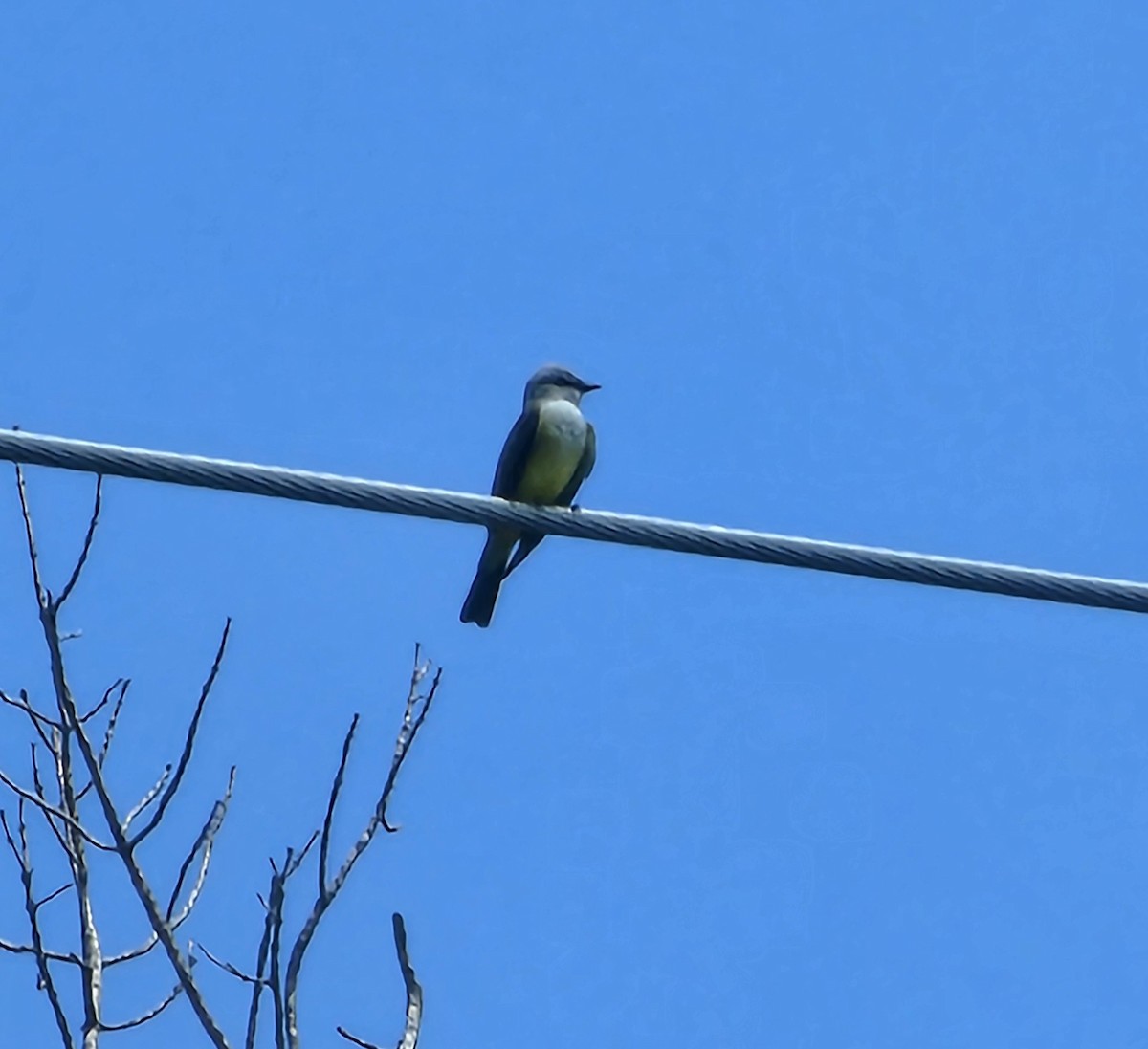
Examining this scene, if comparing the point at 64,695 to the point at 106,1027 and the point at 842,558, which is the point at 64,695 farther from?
the point at 842,558

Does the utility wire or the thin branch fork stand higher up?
the utility wire

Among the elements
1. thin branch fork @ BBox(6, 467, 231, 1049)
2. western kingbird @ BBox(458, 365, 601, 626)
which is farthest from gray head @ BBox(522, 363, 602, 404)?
thin branch fork @ BBox(6, 467, 231, 1049)

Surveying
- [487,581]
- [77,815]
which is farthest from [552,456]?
[77,815]

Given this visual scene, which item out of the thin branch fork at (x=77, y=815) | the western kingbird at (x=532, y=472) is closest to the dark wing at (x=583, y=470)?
the western kingbird at (x=532, y=472)

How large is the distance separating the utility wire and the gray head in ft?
12.1

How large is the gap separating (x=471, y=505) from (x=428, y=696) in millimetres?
1085

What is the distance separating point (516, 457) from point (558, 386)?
506 mm

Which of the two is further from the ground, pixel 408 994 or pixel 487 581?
pixel 487 581

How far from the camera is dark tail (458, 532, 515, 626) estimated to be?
7555mm

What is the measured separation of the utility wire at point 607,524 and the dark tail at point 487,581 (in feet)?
10.2

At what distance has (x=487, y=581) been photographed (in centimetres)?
757

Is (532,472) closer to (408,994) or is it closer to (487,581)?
(487,581)

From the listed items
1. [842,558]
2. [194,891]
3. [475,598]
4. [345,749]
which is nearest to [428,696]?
[345,749]

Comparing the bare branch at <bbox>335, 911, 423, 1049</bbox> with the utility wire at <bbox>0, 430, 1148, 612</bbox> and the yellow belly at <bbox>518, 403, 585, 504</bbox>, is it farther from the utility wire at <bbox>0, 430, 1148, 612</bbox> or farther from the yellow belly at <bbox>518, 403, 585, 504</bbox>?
the yellow belly at <bbox>518, 403, 585, 504</bbox>
